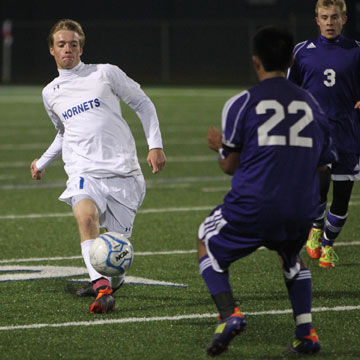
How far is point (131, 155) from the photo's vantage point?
20.2 feet

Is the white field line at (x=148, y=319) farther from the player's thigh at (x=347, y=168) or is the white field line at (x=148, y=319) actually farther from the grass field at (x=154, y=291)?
the player's thigh at (x=347, y=168)

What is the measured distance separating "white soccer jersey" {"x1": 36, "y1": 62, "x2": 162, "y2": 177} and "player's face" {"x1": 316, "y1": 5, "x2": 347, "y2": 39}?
1.78 metres

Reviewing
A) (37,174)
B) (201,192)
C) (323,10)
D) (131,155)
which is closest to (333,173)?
(323,10)

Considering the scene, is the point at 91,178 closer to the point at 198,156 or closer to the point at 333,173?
the point at 333,173

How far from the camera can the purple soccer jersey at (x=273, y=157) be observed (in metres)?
4.39

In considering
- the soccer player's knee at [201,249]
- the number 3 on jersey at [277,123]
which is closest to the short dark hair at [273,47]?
the number 3 on jersey at [277,123]

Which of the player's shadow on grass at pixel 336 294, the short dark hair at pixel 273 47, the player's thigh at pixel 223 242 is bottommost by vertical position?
the player's shadow on grass at pixel 336 294

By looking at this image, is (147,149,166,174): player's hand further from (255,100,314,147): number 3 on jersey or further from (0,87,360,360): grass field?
(255,100,314,147): number 3 on jersey

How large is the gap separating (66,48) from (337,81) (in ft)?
7.21

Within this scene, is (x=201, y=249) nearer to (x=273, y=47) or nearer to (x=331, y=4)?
(x=273, y=47)

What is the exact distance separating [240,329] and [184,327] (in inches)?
38.8

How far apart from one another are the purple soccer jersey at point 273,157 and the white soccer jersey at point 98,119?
1.61m

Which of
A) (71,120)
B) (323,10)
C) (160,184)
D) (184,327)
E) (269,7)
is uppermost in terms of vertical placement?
(323,10)

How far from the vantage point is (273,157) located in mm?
4379
